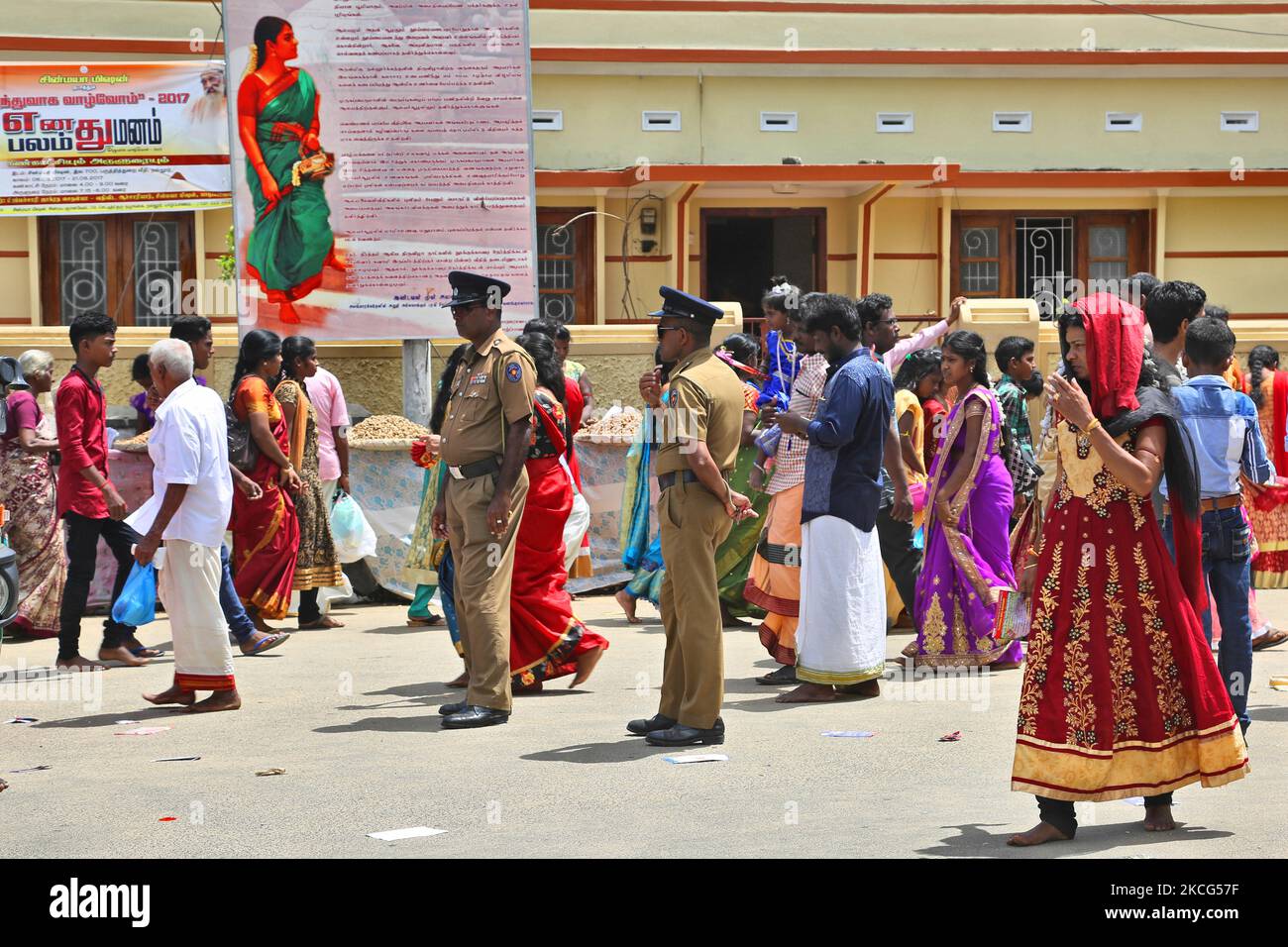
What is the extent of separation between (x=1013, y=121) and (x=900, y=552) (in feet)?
32.7

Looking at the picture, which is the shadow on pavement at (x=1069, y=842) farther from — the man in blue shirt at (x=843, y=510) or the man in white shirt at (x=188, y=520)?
the man in white shirt at (x=188, y=520)

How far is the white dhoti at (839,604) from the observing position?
27.1 ft

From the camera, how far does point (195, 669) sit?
830cm

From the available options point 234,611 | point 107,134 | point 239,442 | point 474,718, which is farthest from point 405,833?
point 107,134

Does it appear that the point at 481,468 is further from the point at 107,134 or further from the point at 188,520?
the point at 107,134

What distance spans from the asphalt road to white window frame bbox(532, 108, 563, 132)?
9.73 m

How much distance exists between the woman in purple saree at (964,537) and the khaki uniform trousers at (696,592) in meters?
2.54

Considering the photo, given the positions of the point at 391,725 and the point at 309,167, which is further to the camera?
the point at 309,167

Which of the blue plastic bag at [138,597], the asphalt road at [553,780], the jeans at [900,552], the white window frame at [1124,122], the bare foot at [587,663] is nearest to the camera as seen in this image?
the asphalt road at [553,780]

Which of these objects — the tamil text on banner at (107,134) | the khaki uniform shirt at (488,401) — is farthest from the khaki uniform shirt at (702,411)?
the tamil text on banner at (107,134)

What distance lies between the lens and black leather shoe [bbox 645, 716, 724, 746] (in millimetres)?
7281

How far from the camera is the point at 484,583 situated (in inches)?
307

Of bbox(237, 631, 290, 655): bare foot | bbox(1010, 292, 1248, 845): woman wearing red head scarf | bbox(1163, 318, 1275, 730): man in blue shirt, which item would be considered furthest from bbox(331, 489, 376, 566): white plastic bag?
bbox(1010, 292, 1248, 845): woman wearing red head scarf

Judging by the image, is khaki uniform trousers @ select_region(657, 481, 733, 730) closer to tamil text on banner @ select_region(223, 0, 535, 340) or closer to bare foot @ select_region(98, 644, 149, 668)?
bare foot @ select_region(98, 644, 149, 668)
